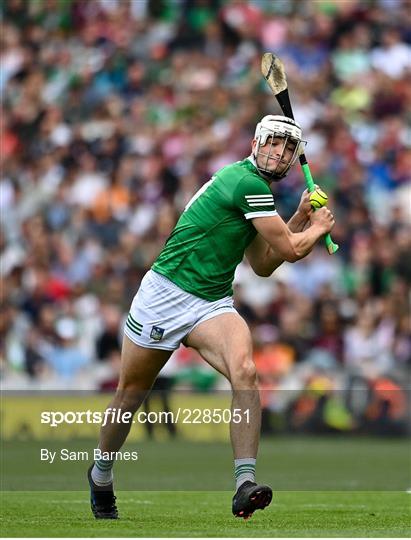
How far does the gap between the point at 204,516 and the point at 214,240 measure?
1.85m

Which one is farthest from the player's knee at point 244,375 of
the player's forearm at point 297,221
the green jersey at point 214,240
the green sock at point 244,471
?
the player's forearm at point 297,221

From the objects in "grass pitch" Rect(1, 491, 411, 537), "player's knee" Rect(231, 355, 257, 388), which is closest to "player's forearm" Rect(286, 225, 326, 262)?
"player's knee" Rect(231, 355, 257, 388)

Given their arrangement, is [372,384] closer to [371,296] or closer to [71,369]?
[371,296]

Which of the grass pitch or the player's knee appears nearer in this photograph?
the grass pitch

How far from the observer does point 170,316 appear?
8.86 m

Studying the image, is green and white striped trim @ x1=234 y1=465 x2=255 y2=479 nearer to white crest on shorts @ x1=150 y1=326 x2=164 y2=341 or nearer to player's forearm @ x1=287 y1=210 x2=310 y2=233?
white crest on shorts @ x1=150 y1=326 x2=164 y2=341

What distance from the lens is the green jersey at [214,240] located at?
8.86m

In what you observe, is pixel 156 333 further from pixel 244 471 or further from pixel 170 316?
pixel 244 471

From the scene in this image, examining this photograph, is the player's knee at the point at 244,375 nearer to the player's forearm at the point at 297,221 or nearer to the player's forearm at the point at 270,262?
the player's forearm at the point at 270,262

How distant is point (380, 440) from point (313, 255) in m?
2.82

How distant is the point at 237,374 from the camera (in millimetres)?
8336

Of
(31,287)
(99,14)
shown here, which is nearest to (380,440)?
(31,287)

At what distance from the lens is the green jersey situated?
8859 mm

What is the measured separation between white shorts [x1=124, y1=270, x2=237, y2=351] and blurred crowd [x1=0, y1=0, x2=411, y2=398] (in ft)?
29.5
